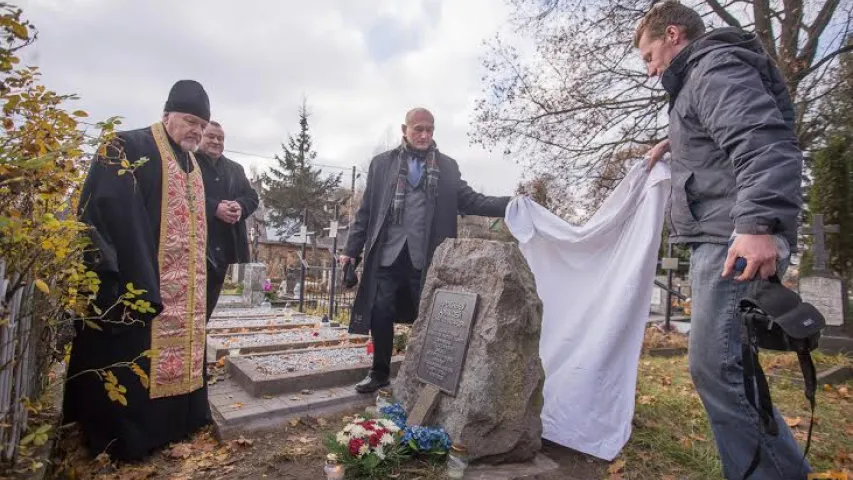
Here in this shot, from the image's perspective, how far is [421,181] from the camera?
→ 3.65 meters

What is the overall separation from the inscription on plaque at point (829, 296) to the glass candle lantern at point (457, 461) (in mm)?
7081

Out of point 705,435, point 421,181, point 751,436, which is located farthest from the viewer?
point 421,181

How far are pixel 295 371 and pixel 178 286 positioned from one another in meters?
1.37

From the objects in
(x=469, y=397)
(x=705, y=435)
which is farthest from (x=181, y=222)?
(x=705, y=435)

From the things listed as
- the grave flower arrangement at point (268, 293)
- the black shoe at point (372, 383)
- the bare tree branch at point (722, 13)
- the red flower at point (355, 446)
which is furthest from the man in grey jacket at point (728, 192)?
the grave flower arrangement at point (268, 293)

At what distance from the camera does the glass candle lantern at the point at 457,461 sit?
2387mm

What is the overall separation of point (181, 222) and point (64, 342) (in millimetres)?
Answer: 1081

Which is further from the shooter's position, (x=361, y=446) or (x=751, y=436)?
(x=361, y=446)

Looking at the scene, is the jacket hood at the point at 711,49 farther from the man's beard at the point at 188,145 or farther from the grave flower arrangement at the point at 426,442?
the man's beard at the point at 188,145

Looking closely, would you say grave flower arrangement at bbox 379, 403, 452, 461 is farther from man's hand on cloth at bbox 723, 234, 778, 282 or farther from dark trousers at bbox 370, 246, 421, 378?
man's hand on cloth at bbox 723, 234, 778, 282

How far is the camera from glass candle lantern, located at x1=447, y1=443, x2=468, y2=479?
2387 mm

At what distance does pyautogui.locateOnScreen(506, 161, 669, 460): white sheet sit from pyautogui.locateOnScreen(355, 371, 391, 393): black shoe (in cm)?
130

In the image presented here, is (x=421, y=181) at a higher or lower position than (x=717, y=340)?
higher

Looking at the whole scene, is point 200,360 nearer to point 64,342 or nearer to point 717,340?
point 64,342
